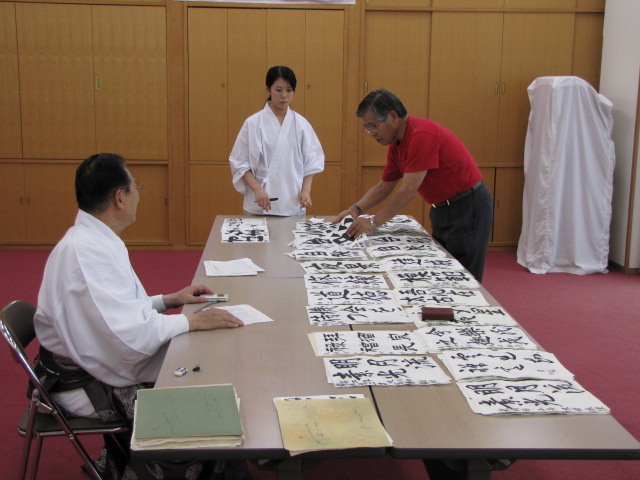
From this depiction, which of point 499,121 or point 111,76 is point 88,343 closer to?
point 111,76

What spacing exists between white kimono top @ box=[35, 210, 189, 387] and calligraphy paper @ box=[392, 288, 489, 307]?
0.75 meters

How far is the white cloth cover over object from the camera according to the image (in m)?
5.50

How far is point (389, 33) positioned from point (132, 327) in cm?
463

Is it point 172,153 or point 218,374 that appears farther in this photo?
point 172,153

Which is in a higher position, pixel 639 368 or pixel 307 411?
pixel 307 411

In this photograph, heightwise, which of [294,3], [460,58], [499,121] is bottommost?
[499,121]

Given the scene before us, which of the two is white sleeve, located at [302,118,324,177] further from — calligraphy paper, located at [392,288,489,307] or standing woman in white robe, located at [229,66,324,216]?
calligraphy paper, located at [392,288,489,307]

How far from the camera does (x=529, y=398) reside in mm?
1609

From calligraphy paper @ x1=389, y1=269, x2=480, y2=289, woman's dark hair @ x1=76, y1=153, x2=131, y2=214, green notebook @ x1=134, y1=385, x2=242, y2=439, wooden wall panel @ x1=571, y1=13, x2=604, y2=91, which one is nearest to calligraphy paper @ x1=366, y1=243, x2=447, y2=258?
calligraphy paper @ x1=389, y1=269, x2=480, y2=289

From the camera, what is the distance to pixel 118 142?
600cm

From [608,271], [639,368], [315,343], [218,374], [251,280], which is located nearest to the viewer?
[218,374]

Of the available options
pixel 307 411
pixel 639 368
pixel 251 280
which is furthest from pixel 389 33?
pixel 307 411

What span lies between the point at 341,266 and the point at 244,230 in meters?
0.88

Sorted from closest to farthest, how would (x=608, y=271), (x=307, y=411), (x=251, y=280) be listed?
(x=307, y=411) < (x=251, y=280) < (x=608, y=271)
